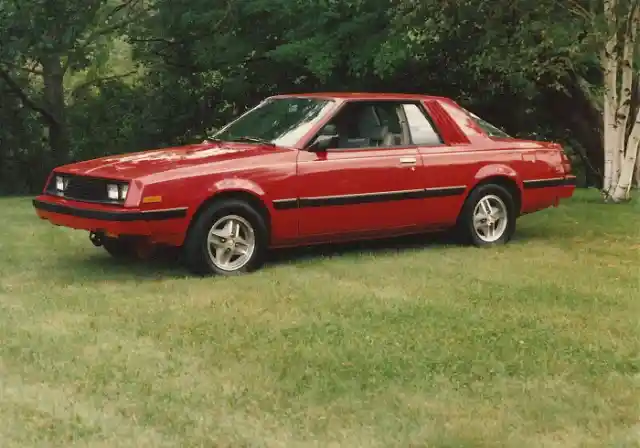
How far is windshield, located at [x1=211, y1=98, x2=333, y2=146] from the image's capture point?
8.87 meters

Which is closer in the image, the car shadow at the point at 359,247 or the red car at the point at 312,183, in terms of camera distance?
the red car at the point at 312,183

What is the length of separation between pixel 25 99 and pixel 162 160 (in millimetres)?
14289

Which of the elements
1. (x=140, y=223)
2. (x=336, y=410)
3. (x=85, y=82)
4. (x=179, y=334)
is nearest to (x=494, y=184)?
(x=140, y=223)

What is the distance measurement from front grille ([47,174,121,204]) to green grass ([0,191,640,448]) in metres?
0.63

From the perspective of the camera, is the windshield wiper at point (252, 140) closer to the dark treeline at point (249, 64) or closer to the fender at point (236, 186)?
the fender at point (236, 186)

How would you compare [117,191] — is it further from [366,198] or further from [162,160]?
[366,198]

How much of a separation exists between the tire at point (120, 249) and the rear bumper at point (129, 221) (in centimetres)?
95

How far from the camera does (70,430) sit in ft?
14.7

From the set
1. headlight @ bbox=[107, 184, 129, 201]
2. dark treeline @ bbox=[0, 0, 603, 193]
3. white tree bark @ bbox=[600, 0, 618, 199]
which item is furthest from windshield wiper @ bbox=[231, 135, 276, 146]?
white tree bark @ bbox=[600, 0, 618, 199]

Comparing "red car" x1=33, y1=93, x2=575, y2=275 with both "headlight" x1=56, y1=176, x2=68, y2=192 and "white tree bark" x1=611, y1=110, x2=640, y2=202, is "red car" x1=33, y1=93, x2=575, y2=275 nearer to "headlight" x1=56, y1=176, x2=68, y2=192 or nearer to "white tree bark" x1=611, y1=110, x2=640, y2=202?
"headlight" x1=56, y1=176, x2=68, y2=192

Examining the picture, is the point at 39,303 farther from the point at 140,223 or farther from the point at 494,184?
the point at 494,184

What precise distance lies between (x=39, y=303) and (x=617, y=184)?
8644mm

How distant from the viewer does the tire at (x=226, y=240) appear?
805 centimetres

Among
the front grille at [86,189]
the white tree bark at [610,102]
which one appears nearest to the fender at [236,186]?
the front grille at [86,189]
